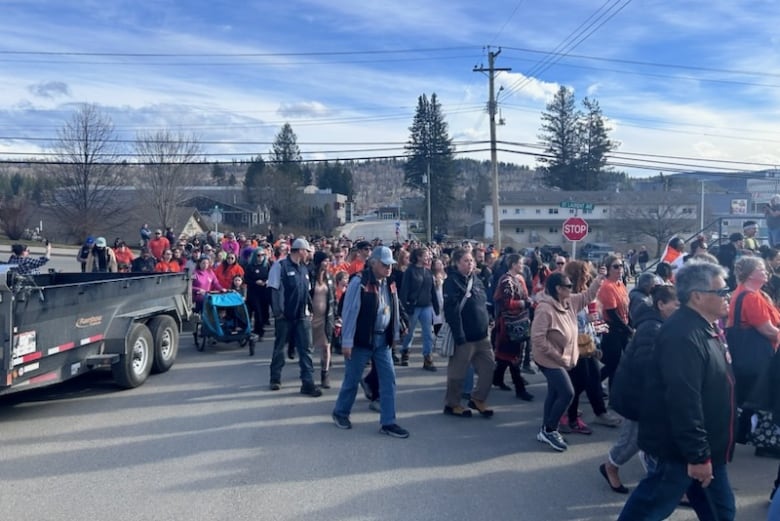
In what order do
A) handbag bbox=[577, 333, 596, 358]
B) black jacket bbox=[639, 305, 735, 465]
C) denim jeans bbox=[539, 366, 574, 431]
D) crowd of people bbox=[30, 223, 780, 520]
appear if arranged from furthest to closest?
handbag bbox=[577, 333, 596, 358] < denim jeans bbox=[539, 366, 574, 431] < crowd of people bbox=[30, 223, 780, 520] < black jacket bbox=[639, 305, 735, 465]

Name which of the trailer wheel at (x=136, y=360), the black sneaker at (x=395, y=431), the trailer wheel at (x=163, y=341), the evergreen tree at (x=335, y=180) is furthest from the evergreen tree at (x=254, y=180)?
the black sneaker at (x=395, y=431)

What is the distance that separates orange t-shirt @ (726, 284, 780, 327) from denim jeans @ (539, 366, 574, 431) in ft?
5.24

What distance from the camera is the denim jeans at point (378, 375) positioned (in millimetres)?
6781

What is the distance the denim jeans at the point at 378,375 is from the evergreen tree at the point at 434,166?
6125cm

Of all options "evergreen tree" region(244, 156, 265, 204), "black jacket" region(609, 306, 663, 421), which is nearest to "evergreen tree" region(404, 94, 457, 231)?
"evergreen tree" region(244, 156, 265, 204)

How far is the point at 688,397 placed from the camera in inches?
134

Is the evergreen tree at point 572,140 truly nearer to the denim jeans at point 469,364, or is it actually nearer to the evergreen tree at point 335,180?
the evergreen tree at point 335,180

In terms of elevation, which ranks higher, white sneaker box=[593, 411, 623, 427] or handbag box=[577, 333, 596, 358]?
handbag box=[577, 333, 596, 358]

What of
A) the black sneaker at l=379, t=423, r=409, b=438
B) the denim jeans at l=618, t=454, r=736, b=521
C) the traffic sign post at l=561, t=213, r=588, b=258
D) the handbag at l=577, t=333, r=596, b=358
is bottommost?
the black sneaker at l=379, t=423, r=409, b=438

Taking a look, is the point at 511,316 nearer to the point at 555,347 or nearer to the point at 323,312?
the point at 555,347

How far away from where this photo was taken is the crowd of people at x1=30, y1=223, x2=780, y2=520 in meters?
3.58

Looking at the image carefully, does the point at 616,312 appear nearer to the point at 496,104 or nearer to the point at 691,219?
the point at 496,104

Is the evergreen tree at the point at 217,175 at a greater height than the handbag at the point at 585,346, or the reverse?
the evergreen tree at the point at 217,175

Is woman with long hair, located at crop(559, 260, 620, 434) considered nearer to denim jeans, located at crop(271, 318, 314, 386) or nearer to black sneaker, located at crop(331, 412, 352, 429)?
black sneaker, located at crop(331, 412, 352, 429)
